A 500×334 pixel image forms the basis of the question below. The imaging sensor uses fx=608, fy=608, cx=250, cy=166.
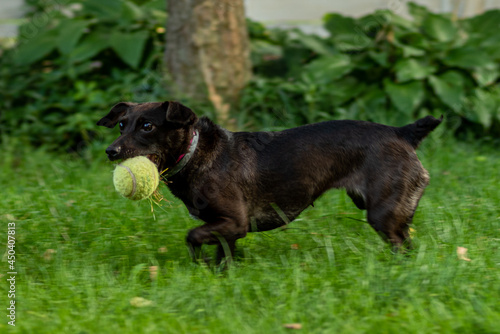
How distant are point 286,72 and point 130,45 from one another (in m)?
2.11

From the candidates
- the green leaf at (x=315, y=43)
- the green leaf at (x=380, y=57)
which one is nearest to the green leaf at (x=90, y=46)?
the green leaf at (x=315, y=43)

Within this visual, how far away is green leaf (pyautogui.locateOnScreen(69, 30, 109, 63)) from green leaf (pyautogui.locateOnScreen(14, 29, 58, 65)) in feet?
1.52

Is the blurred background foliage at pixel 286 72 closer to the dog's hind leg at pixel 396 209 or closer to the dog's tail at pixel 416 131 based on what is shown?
the dog's tail at pixel 416 131

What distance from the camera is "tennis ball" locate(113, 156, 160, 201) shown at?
3625 millimetres

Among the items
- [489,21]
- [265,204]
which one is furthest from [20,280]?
[489,21]

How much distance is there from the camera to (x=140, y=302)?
3.44 metres

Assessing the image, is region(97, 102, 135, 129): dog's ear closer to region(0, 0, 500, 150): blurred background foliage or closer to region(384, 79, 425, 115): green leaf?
region(0, 0, 500, 150): blurred background foliage

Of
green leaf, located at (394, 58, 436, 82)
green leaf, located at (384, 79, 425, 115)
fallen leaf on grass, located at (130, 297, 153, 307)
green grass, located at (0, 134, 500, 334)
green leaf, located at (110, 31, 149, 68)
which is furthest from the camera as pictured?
green leaf, located at (110, 31, 149, 68)

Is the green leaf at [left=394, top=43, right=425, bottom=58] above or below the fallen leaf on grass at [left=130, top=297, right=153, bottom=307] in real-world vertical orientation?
above

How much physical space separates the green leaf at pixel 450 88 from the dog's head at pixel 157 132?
14.6 ft

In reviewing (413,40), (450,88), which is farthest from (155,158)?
(413,40)

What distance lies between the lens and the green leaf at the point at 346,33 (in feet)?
26.8

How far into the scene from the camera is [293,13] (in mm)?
10914

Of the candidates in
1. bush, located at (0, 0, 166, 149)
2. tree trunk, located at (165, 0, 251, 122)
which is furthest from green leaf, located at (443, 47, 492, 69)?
bush, located at (0, 0, 166, 149)
